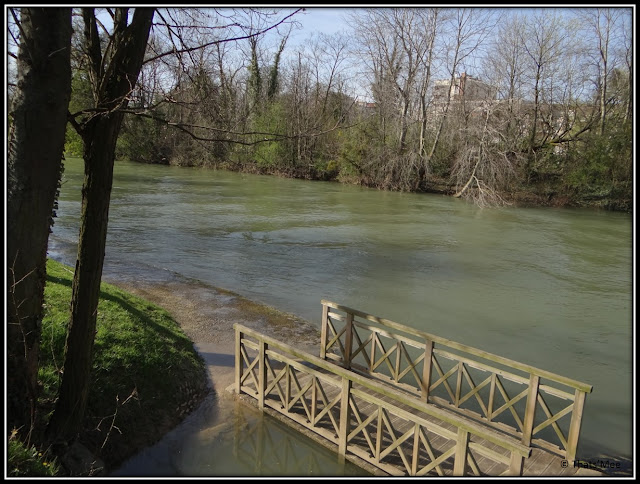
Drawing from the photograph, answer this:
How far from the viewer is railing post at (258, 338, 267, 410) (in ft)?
21.7

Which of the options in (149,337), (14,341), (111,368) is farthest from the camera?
(149,337)

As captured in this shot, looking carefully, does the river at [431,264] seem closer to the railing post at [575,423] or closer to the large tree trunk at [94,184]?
the railing post at [575,423]

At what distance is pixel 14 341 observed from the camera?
4242 mm

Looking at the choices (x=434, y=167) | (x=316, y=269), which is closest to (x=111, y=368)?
(x=316, y=269)

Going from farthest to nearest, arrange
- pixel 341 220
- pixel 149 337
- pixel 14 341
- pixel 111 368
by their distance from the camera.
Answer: pixel 341 220 → pixel 149 337 → pixel 111 368 → pixel 14 341

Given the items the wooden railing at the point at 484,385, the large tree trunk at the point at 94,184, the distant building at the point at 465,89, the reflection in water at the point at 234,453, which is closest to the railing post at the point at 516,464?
the wooden railing at the point at 484,385

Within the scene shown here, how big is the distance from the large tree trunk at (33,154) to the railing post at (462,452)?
13.1 ft

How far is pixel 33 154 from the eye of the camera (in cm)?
387

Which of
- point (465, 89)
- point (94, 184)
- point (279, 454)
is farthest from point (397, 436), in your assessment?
point (465, 89)

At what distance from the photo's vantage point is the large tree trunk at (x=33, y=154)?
3752 mm

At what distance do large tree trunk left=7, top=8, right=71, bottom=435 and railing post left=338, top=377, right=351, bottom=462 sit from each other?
127 inches

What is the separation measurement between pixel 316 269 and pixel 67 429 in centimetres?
1113

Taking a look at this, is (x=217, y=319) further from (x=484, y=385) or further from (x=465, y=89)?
(x=465, y=89)

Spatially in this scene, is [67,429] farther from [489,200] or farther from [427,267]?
[489,200]
